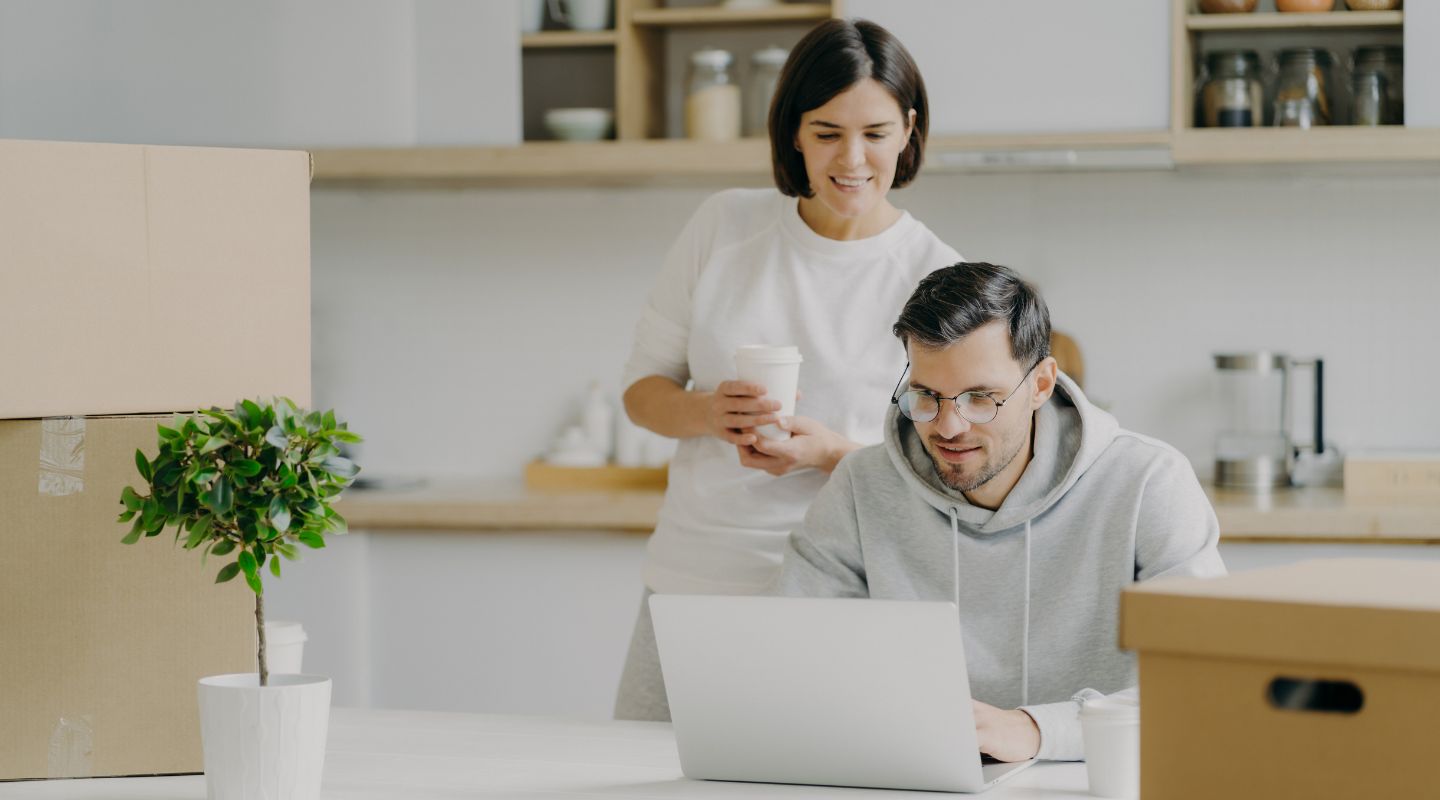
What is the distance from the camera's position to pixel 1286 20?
3.07 metres

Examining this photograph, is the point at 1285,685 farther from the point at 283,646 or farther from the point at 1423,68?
the point at 1423,68

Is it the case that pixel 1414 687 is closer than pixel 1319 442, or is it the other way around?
pixel 1414 687

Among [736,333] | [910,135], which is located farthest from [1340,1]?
[736,333]

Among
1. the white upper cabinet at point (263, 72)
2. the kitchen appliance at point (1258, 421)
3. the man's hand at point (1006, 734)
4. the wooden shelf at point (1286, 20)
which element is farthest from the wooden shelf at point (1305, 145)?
the man's hand at point (1006, 734)

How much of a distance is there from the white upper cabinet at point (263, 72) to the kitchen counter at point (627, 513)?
0.76 metres

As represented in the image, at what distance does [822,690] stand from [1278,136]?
211 cm

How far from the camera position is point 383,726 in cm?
162

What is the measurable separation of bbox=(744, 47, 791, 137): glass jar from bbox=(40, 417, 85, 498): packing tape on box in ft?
6.57

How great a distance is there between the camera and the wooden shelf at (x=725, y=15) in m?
3.27

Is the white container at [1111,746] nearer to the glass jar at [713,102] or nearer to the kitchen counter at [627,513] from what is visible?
the kitchen counter at [627,513]

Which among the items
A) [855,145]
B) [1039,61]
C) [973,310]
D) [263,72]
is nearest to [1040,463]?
[973,310]

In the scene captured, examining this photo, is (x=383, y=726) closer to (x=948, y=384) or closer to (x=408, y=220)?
(x=948, y=384)

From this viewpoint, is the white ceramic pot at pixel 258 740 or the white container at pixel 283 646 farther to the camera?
the white container at pixel 283 646

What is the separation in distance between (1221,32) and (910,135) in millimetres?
1633
